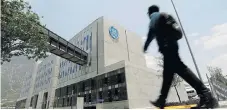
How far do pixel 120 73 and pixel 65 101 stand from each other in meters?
19.8

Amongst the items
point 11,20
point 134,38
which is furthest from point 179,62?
point 134,38

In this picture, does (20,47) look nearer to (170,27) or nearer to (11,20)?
(11,20)

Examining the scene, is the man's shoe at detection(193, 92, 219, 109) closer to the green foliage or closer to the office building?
the green foliage

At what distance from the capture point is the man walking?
223 cm

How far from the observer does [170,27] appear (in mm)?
2504

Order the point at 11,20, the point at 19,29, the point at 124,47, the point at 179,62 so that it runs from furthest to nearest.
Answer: the point at 124,47 < the point at 19,29 < the point at 11,20 < the point at 179,62

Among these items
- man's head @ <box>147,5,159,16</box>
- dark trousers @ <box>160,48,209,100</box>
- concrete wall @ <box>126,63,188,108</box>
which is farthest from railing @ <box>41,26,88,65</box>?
dark trousers @ <box>160,48,209,100</box>

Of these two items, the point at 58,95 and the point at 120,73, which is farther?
the point at 58,95

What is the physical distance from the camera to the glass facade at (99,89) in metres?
24.5

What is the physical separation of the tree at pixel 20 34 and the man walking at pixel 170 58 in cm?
1262

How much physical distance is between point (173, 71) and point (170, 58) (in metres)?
0.21

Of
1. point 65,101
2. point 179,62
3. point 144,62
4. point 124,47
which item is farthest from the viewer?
point 144,62

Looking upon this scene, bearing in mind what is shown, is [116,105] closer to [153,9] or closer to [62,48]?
[62,48]

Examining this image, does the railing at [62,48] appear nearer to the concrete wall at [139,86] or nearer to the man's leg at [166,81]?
the concrete wall at [139,86]
